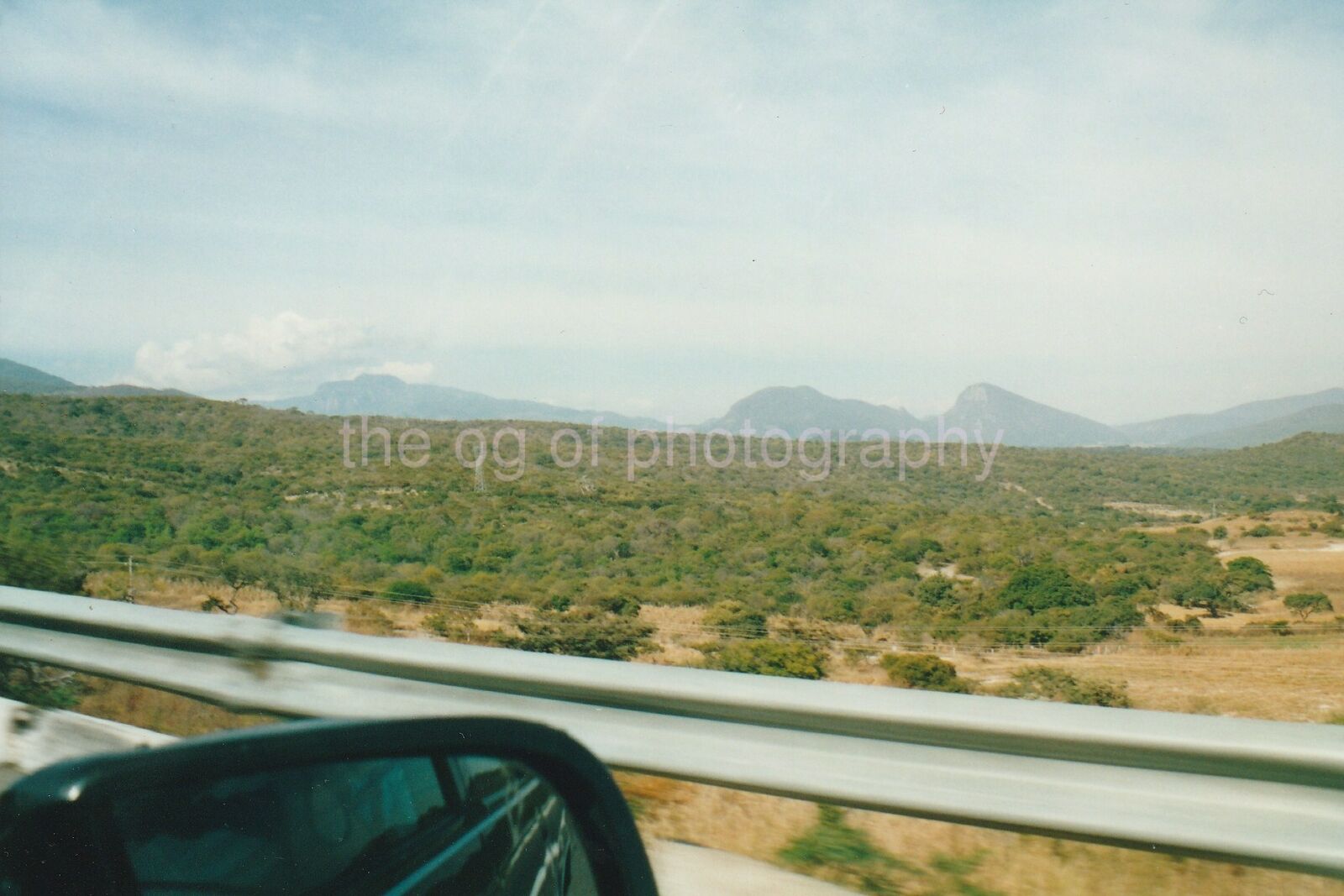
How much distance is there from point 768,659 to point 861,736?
6290 mm

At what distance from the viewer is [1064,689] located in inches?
282

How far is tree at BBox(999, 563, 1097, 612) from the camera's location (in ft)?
46.0

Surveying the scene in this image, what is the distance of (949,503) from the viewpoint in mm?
27188

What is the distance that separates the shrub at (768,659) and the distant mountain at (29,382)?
530 inches

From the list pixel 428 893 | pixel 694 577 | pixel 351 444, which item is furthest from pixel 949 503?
pixel 428 893

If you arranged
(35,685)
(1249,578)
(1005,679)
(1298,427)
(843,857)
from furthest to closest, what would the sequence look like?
(1298,427) → (1249,578) → (1005,679) → (35,685) → (843,857)

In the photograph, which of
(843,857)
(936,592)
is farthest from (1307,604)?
(843,857)

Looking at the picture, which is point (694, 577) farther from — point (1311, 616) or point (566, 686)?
point (566, 686)

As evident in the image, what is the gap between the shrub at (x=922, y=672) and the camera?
8.22 metres

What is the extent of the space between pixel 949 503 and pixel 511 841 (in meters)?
26.9

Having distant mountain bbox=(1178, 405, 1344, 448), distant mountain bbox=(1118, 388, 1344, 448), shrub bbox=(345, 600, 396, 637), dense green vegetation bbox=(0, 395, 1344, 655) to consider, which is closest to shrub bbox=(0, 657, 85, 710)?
shrub bbox=(345, 600, 396, 637)

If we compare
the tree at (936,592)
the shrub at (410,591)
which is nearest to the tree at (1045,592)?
the tree at (936,592)

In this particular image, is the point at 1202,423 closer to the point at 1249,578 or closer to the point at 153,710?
the point at 1249,578

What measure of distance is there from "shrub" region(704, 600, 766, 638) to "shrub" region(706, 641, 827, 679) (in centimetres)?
95
